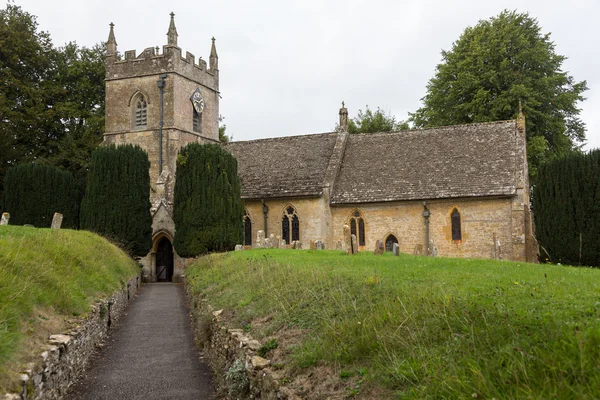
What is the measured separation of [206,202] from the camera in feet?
85.5

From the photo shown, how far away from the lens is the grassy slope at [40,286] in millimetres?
6977

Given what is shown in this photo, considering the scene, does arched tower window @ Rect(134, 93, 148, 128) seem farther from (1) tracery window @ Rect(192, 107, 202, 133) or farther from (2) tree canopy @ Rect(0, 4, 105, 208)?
(2) tree canopy @ Rect(0, 4, 105, 208)

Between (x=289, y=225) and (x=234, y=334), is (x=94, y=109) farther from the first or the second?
(x=234, y=334)

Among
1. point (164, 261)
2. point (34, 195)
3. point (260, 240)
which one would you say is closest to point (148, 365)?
point (260, 240)

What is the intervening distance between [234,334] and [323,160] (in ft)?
73.7

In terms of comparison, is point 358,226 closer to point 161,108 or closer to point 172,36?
point 161,108

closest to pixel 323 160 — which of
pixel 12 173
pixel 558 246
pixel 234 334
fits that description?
pixel 558 246

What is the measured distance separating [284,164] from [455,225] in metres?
10.5

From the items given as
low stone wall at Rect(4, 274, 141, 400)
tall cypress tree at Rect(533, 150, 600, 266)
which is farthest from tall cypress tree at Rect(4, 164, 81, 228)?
tall cypress tree at Rect(533, 150, 600, 266)

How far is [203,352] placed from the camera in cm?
1119

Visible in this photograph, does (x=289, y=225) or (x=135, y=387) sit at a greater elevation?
(x=289, y=225)

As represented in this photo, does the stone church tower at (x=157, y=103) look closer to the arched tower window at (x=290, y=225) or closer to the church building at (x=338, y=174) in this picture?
the church building at (x=338, y=174)

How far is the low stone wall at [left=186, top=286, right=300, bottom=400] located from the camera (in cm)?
641

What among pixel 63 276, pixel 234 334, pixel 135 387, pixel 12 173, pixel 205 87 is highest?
pixel 205 87
